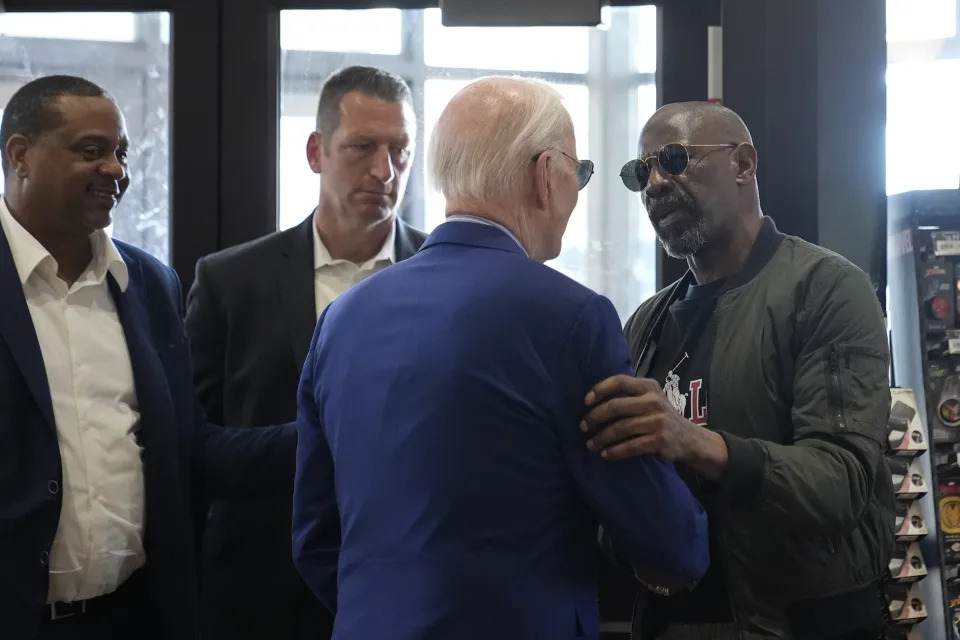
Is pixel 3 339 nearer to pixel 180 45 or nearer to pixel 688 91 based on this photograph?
pixel 180 45

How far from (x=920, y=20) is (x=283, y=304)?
234 centimetres

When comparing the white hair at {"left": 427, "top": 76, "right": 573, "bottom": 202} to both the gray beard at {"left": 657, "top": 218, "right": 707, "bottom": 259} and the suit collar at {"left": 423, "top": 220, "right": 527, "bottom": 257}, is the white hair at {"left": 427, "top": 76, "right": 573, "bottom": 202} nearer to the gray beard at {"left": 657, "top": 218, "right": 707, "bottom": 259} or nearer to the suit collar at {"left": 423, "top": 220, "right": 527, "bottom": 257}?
the suit collar at {"left": 423, "top": 220, "right": 527, "bottom": 257}

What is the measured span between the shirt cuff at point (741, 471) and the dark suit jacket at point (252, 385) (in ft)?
3.41

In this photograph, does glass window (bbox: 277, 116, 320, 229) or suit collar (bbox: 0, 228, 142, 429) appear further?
glass window (bbox: 277, 116, 320, 229)

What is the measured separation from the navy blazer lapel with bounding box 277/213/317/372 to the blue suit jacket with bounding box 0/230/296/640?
0.23 metres

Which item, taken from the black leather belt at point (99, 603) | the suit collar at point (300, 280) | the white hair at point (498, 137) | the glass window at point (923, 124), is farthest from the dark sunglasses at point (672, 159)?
the glass window at point (923, 124)

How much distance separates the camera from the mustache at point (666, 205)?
6.45ft

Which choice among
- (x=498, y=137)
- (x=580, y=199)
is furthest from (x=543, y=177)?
(x=580, y=199)

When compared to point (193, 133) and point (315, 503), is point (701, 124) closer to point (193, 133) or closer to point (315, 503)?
point (315, 503)

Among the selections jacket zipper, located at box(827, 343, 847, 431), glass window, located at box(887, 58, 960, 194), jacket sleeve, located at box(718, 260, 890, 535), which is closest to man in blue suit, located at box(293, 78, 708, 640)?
jacket sleeve, located at box(718, 260, 890, 535)

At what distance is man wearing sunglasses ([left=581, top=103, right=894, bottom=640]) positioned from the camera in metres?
1.62

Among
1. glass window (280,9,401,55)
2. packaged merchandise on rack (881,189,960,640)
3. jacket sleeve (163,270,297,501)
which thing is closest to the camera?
jacket sleeve (163,270,297,501)

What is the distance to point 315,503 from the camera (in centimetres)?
157

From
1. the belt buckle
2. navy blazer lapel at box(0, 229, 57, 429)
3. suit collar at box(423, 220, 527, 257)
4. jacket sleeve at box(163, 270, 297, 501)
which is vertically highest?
suit collar at box(423, 220, 527, 257)
